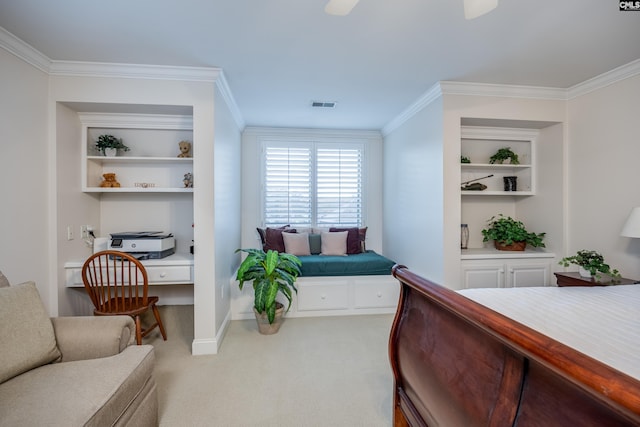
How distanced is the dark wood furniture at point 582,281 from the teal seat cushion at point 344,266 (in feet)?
5.26

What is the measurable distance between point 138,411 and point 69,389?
36 centimetres

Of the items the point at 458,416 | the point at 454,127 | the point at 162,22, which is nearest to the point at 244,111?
the point at 162,22

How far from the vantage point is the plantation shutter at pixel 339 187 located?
4.33 meters

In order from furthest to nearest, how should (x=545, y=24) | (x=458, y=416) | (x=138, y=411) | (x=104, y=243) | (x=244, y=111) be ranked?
A: (x=244, y=111)
(x=104, y=243)
(x=545, y=24)
(x=138, y=411)
(x=458, y=416)

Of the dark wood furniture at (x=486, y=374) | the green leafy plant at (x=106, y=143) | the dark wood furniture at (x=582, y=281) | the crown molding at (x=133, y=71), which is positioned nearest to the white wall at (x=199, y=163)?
the crown molding at (x=133, y=71)

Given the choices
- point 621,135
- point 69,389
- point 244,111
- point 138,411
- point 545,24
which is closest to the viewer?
point 69,389

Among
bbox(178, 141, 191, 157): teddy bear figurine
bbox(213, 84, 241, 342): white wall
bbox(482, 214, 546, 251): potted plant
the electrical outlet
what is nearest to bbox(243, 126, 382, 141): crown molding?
bbox(213, 84, 241, 342): white wall

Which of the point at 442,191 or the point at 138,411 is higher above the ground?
the point at 442,191

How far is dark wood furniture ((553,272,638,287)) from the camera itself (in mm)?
2299

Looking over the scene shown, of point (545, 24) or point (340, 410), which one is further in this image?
point (545, 24)

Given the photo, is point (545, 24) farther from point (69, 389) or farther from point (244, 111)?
point (69, 389)

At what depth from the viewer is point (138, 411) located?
1414mm

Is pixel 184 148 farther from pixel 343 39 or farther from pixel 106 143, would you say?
pixel 343 39

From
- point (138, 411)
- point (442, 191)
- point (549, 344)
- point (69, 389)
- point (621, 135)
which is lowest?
point (138, 411)
